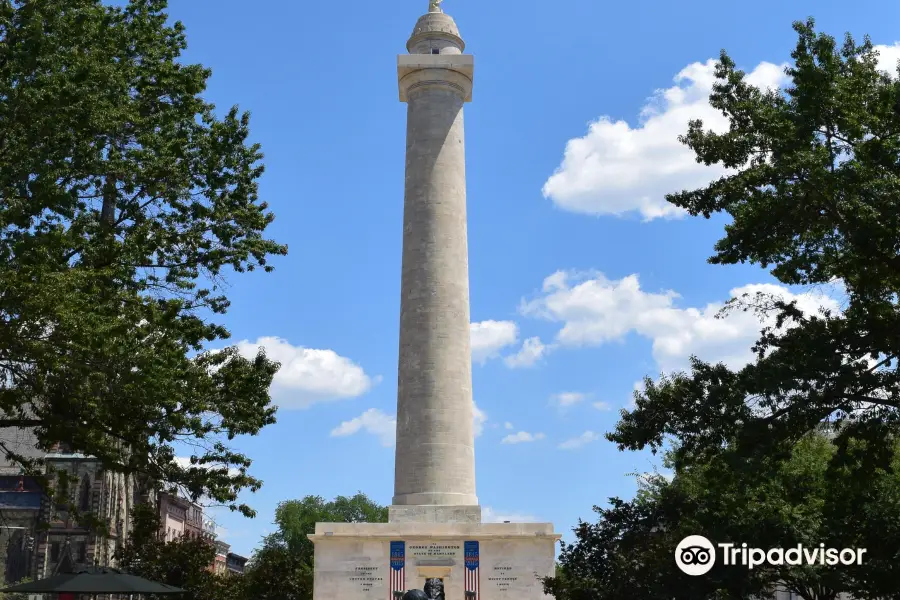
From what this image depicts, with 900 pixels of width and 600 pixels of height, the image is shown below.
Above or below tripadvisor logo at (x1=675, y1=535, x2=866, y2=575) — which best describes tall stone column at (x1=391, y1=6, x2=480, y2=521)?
above

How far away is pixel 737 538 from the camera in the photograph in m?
27.8

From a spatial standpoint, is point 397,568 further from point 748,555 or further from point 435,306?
point 748,555

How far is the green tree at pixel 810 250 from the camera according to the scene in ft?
64.1

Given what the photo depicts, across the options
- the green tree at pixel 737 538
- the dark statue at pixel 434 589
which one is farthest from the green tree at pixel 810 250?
the dark statue at pixel 434 589

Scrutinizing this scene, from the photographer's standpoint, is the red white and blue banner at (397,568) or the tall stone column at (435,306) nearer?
the red white and blue banner at (397,568)

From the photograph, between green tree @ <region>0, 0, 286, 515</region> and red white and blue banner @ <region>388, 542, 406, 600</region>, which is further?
red white and blue banner @ <region>388, 542, 406, 600</region>

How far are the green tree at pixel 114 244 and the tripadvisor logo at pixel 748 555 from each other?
11.1m

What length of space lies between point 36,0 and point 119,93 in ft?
8.42

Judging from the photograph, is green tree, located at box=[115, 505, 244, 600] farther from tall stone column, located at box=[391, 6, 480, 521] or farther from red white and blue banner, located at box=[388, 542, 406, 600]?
tall stone column, located at box=[391, 6, 480, 521]

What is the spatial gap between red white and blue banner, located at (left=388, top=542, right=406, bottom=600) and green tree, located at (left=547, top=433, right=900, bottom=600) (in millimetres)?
7652

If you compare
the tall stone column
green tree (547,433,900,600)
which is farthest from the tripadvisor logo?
the tall stone column

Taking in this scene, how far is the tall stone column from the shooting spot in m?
35.8

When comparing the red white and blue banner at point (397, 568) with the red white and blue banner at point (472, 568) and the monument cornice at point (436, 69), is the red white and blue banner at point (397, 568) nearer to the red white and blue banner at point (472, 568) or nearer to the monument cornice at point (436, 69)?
the red white and blue banner at point (472, 568)

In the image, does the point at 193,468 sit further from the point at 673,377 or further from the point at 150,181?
the point at 673,377
